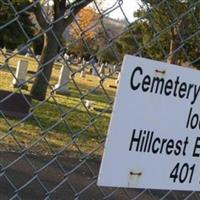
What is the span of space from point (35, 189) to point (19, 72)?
12.4m

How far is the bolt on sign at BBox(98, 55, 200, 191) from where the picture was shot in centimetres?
255

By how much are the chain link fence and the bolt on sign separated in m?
0.20

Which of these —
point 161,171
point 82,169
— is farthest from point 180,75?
point 82,169

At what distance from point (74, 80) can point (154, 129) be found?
45 cm

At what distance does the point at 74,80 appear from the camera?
270cm

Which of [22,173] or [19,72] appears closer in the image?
[22,173]

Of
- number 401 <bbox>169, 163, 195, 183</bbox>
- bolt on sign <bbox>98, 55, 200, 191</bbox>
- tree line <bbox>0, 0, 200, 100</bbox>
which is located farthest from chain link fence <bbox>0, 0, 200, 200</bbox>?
number 401 <bbox>169, 163, 195, 183</bbox>

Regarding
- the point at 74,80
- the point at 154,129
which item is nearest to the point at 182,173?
the point at 154,129

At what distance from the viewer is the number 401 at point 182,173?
2.79 metres

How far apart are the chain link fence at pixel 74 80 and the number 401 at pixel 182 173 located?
49 cm

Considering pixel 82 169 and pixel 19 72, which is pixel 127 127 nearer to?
pixel 82 169

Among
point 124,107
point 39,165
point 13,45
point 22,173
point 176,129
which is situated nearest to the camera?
point 124,107

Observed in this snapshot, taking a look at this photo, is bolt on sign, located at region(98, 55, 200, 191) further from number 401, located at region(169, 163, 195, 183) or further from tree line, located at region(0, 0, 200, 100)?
tree line, located at region(0, 0, 200, 100)

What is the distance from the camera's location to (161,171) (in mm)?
2748
